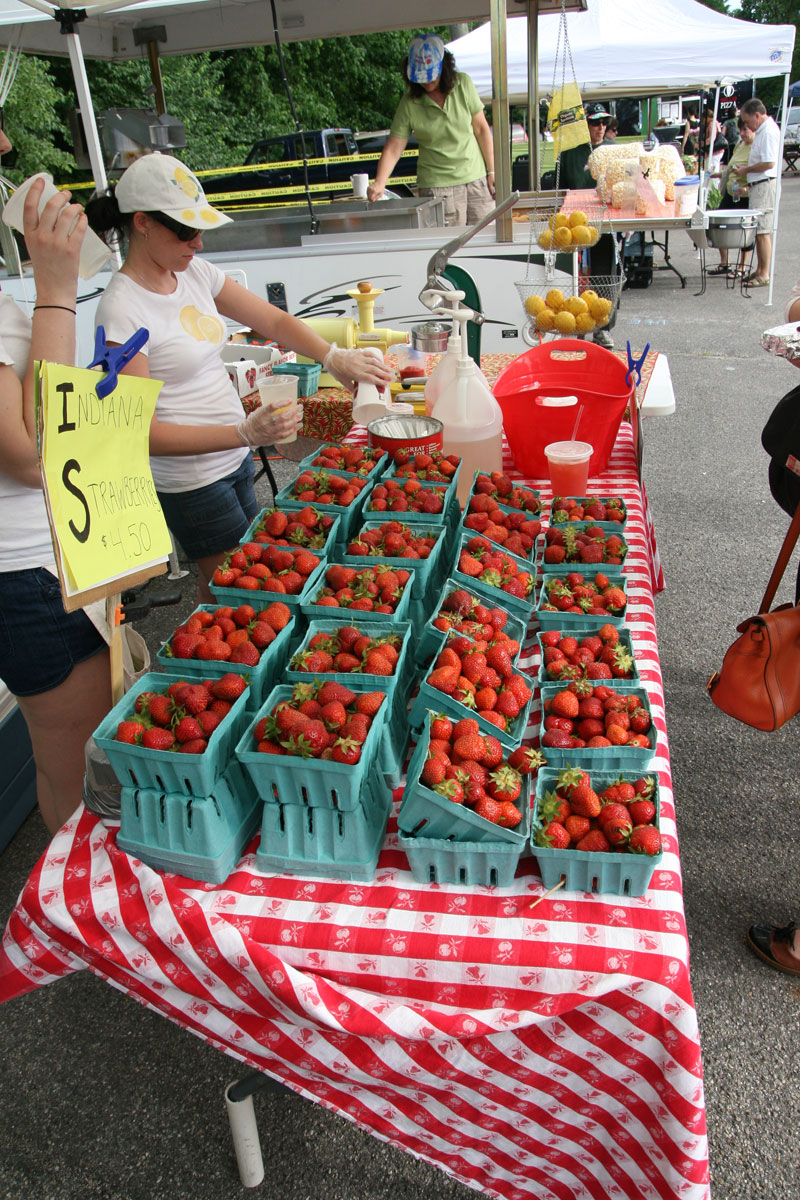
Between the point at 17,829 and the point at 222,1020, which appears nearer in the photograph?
the point at 222,1020

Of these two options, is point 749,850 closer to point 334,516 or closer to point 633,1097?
point 633,1097

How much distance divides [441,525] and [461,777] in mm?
816

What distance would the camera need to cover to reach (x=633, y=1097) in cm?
120

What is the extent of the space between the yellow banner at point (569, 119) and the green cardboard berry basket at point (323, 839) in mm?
3999

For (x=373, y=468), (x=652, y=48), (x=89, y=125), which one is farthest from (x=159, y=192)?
(x=652, y=48)

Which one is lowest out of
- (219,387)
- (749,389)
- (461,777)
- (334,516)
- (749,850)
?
(749,850)

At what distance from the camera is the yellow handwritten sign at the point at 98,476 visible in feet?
4.11

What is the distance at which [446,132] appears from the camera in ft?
18.2

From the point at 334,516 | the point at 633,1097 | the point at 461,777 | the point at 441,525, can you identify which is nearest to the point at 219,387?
the point at 334,516

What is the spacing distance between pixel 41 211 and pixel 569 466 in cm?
143

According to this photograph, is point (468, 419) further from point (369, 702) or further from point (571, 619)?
point (369, 702)

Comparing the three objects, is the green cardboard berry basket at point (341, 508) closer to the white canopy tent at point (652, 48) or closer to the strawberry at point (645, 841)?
the strawberry at point (645, 841)

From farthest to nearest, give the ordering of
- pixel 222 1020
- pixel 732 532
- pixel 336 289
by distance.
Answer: pixel 336 289 → pixel 732 532 → pixel 222 1020

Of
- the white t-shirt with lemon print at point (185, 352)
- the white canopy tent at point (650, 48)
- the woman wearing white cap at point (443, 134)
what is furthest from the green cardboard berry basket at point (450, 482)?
the white canopy tent at point (650, 48)
